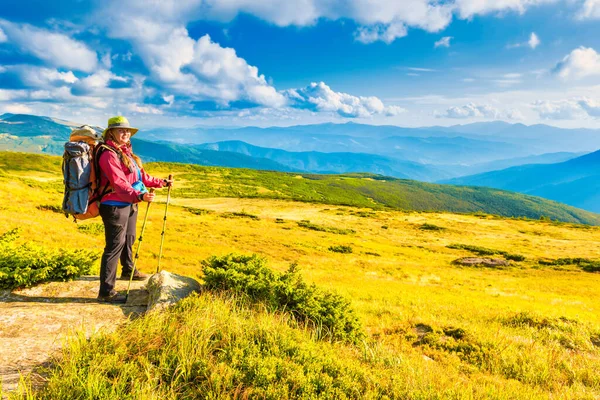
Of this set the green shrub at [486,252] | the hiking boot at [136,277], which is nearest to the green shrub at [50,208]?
the hiking boot at [136,277]

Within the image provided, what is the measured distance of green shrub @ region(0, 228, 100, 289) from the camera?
7.27 meters

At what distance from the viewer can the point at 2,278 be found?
7184 millimetres

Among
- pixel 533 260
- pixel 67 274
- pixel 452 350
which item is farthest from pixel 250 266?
pixel 533 260

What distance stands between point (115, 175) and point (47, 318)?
2.89m

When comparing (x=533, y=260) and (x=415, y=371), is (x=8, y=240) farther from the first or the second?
(x=533, y=260)

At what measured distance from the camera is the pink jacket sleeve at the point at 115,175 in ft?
21.6

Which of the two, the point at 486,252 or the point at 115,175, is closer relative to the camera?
the point at 115,175

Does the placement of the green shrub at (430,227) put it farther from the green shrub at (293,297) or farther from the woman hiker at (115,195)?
the woman hiker at (115,195)

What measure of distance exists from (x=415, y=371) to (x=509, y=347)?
3.89 meters

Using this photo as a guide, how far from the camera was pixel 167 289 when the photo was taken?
6562 millimetres

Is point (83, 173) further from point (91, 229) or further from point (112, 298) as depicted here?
point (91, 229)

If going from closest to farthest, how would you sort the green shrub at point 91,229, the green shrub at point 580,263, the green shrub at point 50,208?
1. the green shrub at point 91,229
2. the green shrub at point 50,208
3. the green shrub at point 580,263

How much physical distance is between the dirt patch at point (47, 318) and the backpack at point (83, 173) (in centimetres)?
192

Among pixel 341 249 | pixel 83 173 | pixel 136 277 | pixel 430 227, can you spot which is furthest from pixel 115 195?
pixel 430 227
